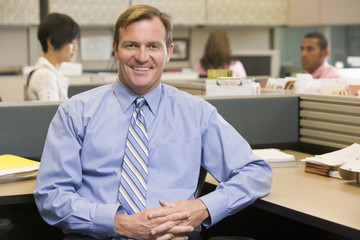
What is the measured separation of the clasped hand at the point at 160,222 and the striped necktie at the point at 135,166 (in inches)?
3.6

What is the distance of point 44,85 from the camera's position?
3.18m

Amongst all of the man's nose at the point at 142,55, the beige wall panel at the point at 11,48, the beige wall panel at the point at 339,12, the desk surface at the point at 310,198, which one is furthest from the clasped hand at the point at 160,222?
the beige wall panel at the point at 339,12

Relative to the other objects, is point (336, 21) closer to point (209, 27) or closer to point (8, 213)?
point (209, 27)

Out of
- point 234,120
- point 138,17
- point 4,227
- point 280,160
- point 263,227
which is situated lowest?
point 263,227

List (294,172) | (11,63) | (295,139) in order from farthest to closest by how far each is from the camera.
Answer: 1. (11,63)
2. (295,139)
3. (294,172)

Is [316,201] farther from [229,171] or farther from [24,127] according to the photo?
[24,127]

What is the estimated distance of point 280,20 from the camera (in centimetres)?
629

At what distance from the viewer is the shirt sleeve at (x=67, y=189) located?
66.9 inches

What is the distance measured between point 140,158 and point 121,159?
0.06 meters

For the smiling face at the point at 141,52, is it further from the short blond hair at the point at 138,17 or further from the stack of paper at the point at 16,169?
the stack of paper at the point at 16,169

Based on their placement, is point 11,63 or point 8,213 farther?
point 11,63

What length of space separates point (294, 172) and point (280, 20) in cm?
431

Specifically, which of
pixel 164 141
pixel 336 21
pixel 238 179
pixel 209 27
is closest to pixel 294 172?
pixel 238 179

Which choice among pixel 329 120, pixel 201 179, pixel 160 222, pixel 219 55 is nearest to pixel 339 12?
pixel 219 55
